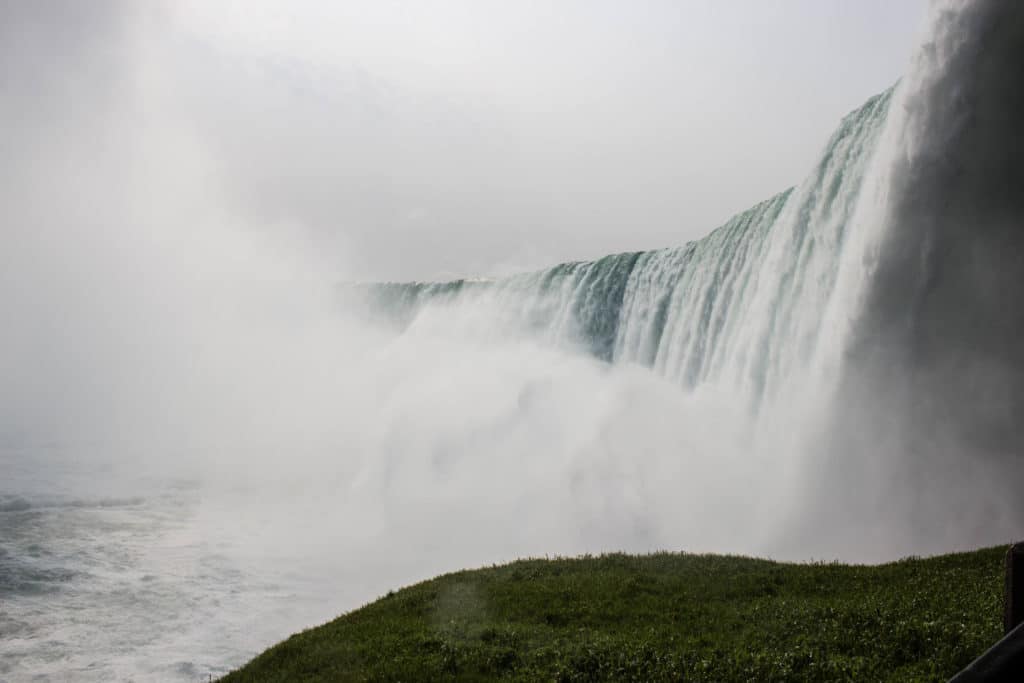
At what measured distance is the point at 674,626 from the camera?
10609mm

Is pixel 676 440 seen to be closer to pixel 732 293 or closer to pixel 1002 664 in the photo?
pixel 732 293

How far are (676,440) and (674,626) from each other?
1544 cm

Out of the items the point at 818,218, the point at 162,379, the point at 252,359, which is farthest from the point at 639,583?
the point at 162,379

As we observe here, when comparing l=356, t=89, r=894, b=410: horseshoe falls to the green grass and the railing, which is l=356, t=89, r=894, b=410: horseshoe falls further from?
the railing

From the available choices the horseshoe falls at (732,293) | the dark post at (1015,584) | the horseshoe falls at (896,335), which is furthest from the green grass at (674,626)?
the horseshoe falls at (732,293)

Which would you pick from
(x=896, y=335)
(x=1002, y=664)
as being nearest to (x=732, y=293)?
(x=896, y=335)

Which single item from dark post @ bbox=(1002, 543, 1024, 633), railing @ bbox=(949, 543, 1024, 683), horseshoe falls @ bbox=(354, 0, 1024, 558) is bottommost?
railing @ bbox=(949, 543, 1024, 683)

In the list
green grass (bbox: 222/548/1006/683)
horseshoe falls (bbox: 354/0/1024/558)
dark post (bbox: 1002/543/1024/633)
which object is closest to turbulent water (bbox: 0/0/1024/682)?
horseshoe falls (bbox: 354/0/1024/558)

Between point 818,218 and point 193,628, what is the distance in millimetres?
18565

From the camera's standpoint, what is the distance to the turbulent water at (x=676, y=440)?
637 inches

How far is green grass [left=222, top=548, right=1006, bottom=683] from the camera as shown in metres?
8.90

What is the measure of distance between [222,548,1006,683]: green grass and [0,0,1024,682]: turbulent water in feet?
17.5

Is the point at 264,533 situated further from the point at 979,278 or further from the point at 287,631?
the point at 979,278

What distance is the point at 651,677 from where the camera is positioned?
8.97 meters
